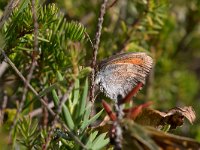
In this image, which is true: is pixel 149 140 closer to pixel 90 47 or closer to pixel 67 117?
pixel 67 117

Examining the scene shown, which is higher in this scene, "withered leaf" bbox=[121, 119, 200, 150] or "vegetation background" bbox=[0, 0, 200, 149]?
"vegetation background" bbox=[0, 0, 200, 149]

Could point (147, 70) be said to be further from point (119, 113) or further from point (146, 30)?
point (146, 30)

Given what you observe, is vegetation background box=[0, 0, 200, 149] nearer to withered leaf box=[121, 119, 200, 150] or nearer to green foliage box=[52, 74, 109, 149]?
green foliage box=[52, 74, 109, 149]

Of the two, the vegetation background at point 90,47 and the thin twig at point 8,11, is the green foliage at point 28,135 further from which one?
the thin twig at point 8,11

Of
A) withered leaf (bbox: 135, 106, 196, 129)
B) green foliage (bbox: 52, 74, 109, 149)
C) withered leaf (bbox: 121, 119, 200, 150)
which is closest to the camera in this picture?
withered leaf (bbox: 121, 119, 200, 150)

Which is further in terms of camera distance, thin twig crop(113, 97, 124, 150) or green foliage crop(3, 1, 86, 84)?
green foliage crop(3, 1, 86, 84)

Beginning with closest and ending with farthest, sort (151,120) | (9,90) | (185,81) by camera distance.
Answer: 1. (151,120)
2. (9,90)
3. (185,81)

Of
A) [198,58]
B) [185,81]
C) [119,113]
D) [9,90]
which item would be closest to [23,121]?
[119,113]

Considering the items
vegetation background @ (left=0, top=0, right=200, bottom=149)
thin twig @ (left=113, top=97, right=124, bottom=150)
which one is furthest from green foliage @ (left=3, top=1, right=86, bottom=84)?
thin twig @ (left=113, top=97, right=124, bottom=150)
